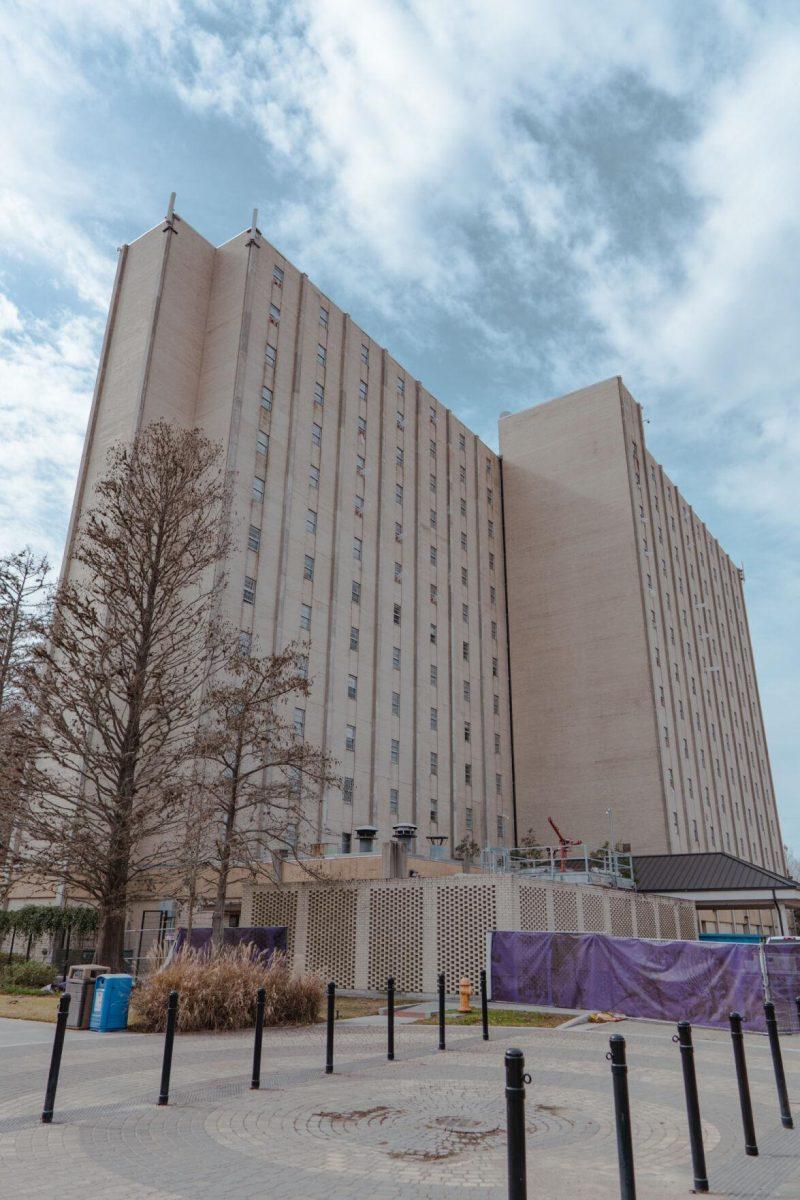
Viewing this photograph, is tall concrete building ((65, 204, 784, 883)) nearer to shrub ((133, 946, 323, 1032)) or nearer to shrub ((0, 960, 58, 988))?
shrub ((0, 960, 58, 988))

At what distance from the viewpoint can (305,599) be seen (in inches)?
1820

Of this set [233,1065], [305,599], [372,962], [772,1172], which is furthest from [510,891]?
[305,599]

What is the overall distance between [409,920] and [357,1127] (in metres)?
17.5

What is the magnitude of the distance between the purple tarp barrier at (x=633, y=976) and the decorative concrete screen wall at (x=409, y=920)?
7.34 feet

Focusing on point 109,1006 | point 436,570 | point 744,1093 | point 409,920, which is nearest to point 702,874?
point 409,920

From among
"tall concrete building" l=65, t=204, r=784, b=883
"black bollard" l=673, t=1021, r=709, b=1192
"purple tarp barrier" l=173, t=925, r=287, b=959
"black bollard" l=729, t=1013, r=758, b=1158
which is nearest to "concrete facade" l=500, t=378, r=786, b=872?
"tall concrete building" l=65, t=204, r=784, b=883

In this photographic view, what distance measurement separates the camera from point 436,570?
5900cm

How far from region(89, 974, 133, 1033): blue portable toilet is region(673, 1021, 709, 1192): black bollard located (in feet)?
40.8

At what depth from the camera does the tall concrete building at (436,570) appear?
150 feet

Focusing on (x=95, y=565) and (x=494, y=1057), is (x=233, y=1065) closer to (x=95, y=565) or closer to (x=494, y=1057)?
(x=494, y=1057)

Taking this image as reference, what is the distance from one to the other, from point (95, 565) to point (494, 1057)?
18022mm

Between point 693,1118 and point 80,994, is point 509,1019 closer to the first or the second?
point 80,994

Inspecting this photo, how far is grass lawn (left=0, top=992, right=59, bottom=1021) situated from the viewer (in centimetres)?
1866

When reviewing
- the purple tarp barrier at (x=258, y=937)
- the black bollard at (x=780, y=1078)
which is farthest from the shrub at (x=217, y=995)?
the black bollard at (x=780, y=1078)
